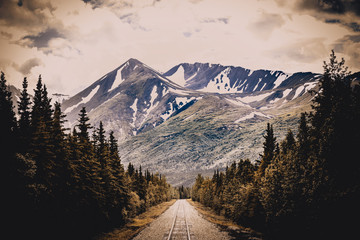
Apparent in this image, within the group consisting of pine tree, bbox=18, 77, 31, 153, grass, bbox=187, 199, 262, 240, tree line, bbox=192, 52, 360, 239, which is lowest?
grass, bbox=187, 199, 262, 240

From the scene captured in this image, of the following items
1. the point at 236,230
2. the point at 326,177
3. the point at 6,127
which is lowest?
the point at 236,230

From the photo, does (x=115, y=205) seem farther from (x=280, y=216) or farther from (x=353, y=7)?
(x=353, y=7)

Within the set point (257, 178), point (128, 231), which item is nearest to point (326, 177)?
point (257, 178)

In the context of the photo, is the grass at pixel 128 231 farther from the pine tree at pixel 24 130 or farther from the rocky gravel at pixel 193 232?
the pine tree at pixel 24 130

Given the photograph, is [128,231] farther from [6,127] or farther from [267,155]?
[267,155]

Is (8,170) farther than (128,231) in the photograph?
No

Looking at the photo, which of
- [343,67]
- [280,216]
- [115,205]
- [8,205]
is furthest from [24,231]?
[343,67]

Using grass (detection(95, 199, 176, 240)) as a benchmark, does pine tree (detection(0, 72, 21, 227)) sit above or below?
above

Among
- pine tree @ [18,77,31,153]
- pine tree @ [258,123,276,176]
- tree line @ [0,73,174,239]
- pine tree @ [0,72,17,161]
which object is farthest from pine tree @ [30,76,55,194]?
pine tree @ [258,123,276,176]

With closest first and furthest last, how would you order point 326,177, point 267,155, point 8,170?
point 326,177
point 8,170
point 267,155

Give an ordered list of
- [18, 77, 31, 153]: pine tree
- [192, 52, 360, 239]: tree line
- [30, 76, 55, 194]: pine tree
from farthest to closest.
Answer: [30, 76, 55, 194]: pine tree, [18, 77, 31, 153]: pine tree, [192, 52, 360, 239]: tree line

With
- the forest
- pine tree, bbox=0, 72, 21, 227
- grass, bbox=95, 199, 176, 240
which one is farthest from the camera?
grass, bbox=95, 199, 176, 240

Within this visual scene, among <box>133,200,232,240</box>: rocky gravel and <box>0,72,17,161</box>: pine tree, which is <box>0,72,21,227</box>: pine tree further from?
<box>133,200,232,240</box>: rocky gravel

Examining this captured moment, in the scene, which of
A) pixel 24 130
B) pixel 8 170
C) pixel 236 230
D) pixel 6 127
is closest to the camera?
pixel 8 170
